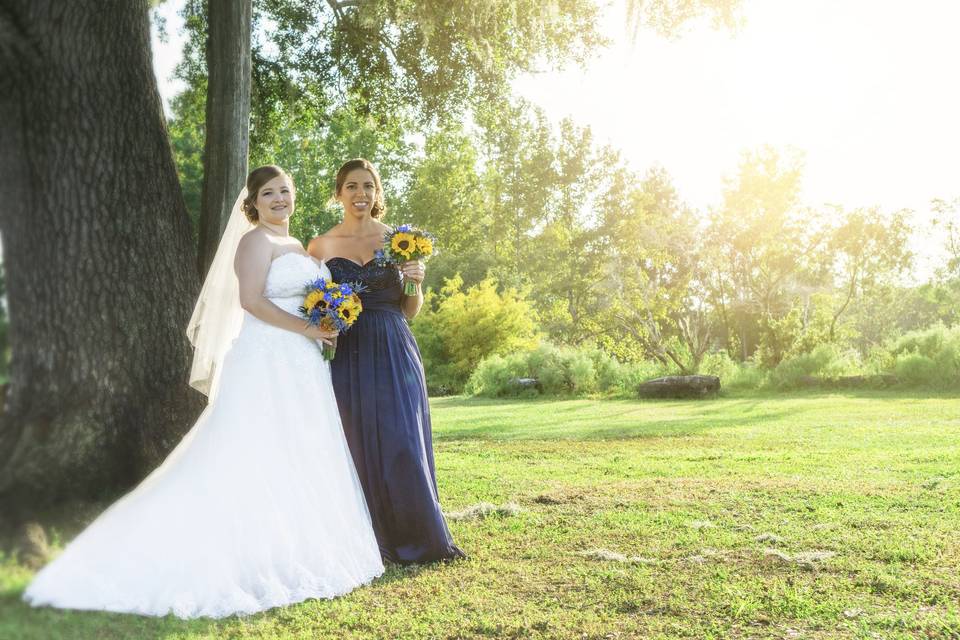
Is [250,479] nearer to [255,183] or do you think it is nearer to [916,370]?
[255,183]

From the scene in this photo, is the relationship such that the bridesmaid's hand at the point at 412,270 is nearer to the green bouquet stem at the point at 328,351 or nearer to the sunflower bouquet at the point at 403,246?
the sunflower bouquet at the point at 403,246

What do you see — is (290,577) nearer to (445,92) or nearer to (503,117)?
(445,92)

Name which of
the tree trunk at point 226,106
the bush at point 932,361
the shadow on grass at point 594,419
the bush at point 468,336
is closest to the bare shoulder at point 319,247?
the tree trunk at point 226,106

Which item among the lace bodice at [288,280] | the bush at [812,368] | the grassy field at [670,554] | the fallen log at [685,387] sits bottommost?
the grassy field at [670,554]

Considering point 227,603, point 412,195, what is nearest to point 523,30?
point 227,603

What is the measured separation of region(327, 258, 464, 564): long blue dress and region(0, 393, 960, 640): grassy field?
258 millimetres

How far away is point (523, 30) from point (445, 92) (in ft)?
4.31

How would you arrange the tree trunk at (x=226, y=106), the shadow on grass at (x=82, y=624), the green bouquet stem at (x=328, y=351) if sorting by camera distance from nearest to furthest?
the shadow on grass at (x=82, y=624), the green bouquet stem at (x=328, y=351), the tree trunk at (x=226, y=106)

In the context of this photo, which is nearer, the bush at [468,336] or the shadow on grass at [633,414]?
the shadow on grass at [633,414]

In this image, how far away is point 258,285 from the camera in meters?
4.92

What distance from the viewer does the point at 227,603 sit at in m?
4.02

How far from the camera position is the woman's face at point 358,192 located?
5715 mm

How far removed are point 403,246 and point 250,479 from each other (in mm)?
1852

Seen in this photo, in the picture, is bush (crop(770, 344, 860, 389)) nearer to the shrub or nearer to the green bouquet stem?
the shrub
